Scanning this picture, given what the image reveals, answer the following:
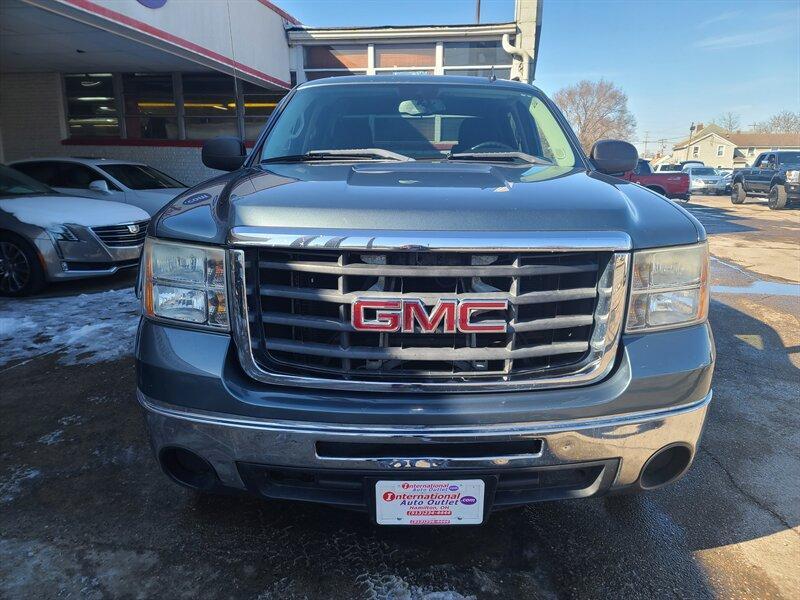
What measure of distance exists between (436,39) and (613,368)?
1388cm

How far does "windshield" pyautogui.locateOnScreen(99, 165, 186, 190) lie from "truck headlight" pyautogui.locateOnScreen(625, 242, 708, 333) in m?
8.80

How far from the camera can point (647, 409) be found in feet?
5.62

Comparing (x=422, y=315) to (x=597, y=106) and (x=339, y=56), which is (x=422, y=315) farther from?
(x=597, y=106)

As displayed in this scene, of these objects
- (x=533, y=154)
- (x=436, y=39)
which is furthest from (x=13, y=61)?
(x=533, y=154)

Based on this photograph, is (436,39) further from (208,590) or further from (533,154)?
(208,590)

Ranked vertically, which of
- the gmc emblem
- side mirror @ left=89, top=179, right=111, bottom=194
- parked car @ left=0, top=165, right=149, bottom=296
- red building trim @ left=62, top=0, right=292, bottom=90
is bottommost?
parked car @ left=0, top=165, right=149, bottom=296

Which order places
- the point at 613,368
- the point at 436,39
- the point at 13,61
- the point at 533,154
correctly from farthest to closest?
the point at 436,39, the point at 13,61, the point at 533,154, the point at 613,368

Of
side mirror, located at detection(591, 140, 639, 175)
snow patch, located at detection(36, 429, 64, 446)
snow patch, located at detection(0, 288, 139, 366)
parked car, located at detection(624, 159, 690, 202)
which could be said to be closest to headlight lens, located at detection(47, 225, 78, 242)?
snow patch, located at detection(0, 288, 139, 366)

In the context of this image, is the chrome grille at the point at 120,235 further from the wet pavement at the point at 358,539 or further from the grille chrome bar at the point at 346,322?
the grille chrome bar at the point at 346,322

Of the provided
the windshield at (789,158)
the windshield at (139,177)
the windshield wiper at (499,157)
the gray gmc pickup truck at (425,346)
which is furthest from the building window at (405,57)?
the windshield at (789,158)

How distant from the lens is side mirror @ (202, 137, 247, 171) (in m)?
3.02

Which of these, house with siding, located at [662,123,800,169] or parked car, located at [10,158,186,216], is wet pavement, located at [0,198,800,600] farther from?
house with siding, located at [662,123,800,169]

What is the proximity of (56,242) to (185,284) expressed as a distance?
5.30 metres

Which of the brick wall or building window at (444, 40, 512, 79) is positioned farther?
building window at (444, 40, 512, 79)
